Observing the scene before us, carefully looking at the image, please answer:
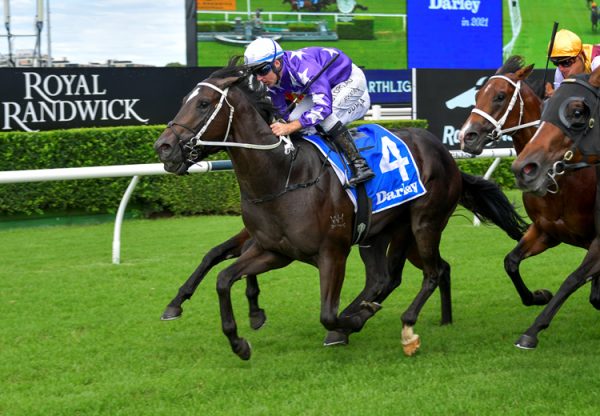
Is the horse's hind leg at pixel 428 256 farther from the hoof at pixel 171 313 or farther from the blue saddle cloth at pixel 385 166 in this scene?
the hoof at pixel 171 313

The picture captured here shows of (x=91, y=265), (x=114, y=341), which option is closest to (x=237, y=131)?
(x=114, y=341)

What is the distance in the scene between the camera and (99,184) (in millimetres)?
9406

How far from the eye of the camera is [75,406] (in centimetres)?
388

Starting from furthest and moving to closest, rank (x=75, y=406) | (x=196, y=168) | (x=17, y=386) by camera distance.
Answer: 1. (x=196, y=168)
2. (x=17, y=386)
3. (x=75, y=406)

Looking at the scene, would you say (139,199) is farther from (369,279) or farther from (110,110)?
(369,279)

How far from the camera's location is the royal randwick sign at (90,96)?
920 cm

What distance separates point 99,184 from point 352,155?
16.9ft

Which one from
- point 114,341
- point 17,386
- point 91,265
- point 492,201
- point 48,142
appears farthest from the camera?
point 48,142

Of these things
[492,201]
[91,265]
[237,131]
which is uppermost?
[237,131]

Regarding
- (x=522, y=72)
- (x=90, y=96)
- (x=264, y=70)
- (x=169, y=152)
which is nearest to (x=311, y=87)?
(x=264, y=70)

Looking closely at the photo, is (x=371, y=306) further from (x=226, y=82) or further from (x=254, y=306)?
(x=226, y=82)

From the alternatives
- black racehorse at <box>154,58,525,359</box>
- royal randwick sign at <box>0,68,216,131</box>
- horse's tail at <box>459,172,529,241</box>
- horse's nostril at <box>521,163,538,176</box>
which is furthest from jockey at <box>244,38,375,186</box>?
royal randwick sign at <box>0,68,216,131</box>

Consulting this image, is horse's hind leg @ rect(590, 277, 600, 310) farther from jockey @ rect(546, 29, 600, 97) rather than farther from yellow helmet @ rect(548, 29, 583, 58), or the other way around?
yellow helmet @ rect(548, 29, 583, 58)

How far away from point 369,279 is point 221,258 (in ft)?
2.67
